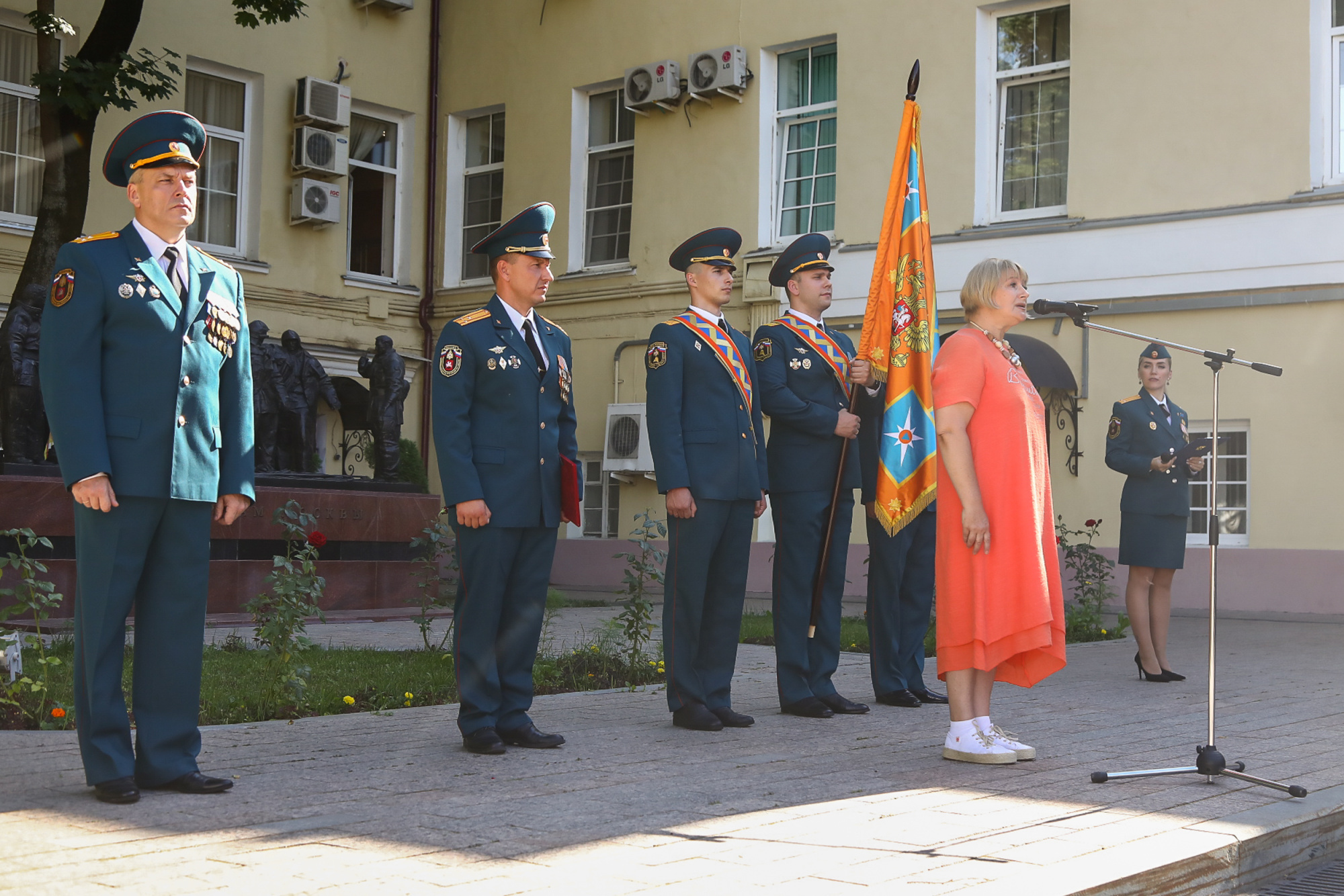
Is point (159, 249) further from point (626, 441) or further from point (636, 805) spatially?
point (626, 441)

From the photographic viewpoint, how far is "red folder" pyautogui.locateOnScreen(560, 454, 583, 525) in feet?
17.8

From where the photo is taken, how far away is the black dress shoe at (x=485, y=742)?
5.07 meters

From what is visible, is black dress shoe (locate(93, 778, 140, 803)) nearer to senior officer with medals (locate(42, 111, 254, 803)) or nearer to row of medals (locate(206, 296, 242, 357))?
senior officer with medals (locate(42, 111, 254, 803))

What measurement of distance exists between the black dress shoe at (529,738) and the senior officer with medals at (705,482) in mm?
744

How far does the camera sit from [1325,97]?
1265 cm

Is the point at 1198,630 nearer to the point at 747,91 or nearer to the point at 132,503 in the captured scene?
the point at 747,91

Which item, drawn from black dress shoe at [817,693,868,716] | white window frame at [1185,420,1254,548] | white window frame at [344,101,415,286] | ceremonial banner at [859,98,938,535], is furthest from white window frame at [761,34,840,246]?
black dress shoe at [817,693,868,716]

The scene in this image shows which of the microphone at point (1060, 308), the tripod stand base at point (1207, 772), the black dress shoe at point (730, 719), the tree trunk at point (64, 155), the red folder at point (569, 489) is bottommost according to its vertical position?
the black dress shoe at point (730, 719)

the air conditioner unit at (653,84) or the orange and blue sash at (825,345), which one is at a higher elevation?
the air conditioner unit at (653,84)

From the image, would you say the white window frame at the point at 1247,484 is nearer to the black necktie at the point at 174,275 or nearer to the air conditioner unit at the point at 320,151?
the black necktie at the point at 174,275

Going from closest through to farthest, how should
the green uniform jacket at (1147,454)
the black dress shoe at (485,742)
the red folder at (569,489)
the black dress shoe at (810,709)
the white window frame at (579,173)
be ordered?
the black dress shoe at (485,742) → the red folder at (569,489) → the black dress shoe at (810,709) → the green uniform jacket at (1147,454) → the white window frame at (579,173)

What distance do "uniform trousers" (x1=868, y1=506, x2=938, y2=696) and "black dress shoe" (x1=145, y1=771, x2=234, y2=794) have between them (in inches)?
136

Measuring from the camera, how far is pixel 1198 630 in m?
11.6

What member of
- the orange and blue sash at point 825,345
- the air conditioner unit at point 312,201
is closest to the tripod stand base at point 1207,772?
the orange and blue sash at point 825,345
